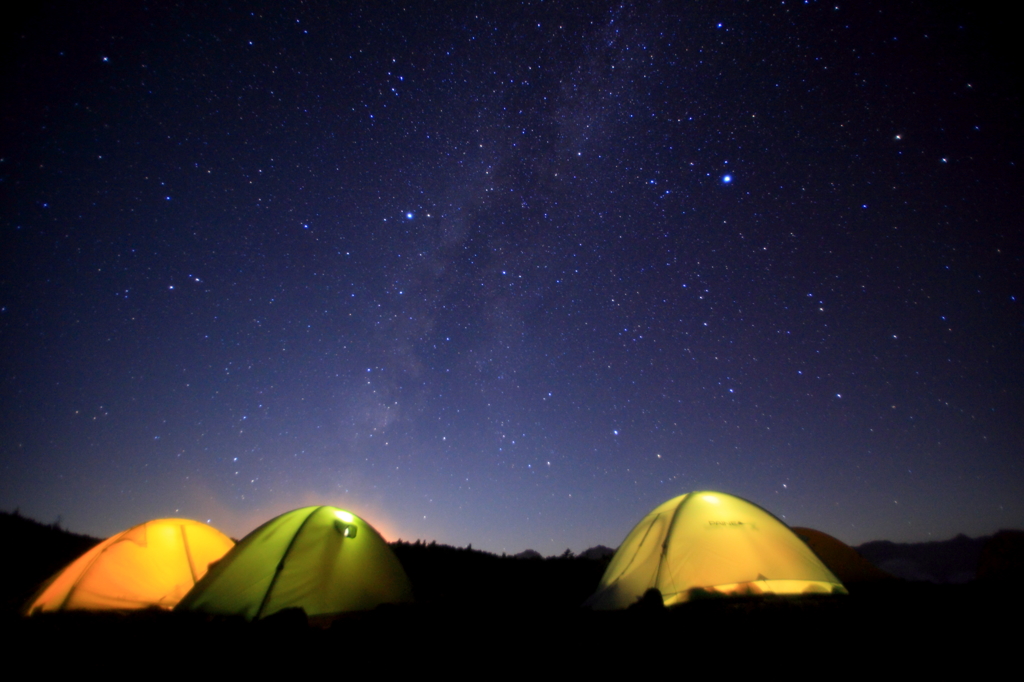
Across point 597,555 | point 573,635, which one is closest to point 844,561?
point 573,635

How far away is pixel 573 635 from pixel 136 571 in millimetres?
7628

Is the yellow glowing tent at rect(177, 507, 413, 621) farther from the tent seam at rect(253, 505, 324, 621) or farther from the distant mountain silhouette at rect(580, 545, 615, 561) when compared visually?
the distant mountain silhouette at rect(580, 545, 615, 561)

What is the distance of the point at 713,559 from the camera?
6.03 meters

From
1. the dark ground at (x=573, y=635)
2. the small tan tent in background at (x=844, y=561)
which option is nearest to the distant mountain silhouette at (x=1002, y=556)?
the small tan tent in background at (x=844, y=561)

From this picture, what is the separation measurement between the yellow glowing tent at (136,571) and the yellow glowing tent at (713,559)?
7.17 meters

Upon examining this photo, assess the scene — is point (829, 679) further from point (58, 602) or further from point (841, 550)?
point (58, 602)

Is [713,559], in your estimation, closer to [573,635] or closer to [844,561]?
[573,635]

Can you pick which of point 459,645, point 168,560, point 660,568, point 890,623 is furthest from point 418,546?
point 890,623

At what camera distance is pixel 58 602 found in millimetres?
6305

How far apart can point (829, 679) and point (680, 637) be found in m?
1.27

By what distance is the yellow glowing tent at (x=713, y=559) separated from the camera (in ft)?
19.0

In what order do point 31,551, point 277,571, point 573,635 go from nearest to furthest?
point 573,635, point 277,571, point 31,551

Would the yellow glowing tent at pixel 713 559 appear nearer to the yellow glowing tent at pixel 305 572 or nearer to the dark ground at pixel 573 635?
the dark ground at pixel 573 635

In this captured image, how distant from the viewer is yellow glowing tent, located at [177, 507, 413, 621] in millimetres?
5676
